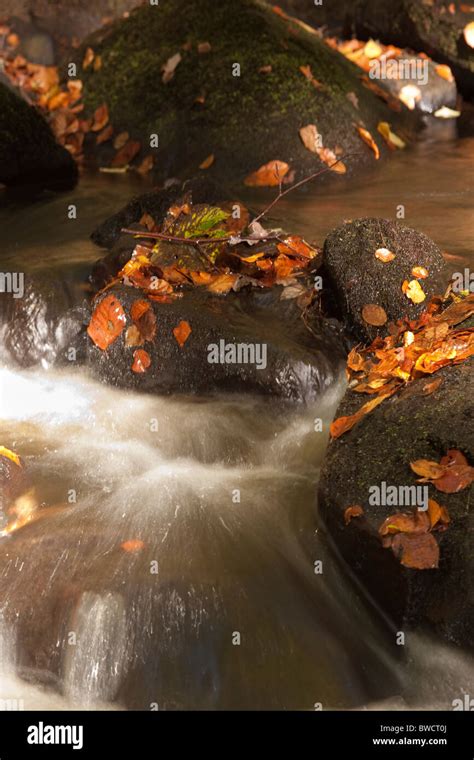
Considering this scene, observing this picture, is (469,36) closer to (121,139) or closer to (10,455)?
(121,139)

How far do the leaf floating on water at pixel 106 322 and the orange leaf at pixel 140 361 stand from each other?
0.64 ft

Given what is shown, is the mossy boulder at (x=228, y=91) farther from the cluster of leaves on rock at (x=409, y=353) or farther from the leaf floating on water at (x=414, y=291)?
the cluster of leaves on rock at (x=409, y=353)

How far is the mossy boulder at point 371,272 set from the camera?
559 cm

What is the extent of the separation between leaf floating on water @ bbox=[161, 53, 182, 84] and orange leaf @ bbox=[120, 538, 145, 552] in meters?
6.96

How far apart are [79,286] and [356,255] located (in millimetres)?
1999

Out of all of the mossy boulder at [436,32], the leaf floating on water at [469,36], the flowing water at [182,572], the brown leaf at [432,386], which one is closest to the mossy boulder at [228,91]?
the mossy boulder at [436,32]

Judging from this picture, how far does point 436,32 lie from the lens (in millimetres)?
11930

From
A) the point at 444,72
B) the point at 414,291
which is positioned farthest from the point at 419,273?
the point at 444,72

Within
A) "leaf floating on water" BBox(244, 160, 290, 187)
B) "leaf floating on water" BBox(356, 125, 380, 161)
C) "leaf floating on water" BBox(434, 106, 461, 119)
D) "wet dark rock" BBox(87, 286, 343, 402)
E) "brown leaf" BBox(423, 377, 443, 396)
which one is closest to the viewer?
"brown leaf" BBox(423, 377, 443, 396)

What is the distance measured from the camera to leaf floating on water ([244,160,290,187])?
356 inches

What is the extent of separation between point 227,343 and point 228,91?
513cm

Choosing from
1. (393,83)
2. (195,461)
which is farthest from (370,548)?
(393,83)

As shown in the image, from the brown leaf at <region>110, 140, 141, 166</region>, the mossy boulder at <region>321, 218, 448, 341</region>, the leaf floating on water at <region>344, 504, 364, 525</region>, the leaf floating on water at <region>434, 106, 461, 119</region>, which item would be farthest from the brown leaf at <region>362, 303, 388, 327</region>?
the leaf floating on water at <region>434, 106, 461, 119</region>

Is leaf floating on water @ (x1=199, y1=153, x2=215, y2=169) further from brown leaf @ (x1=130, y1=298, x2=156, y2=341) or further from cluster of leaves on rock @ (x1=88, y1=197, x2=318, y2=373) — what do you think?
brown leaf @ (x1=130, y1=298, x2=156, y2=341)
